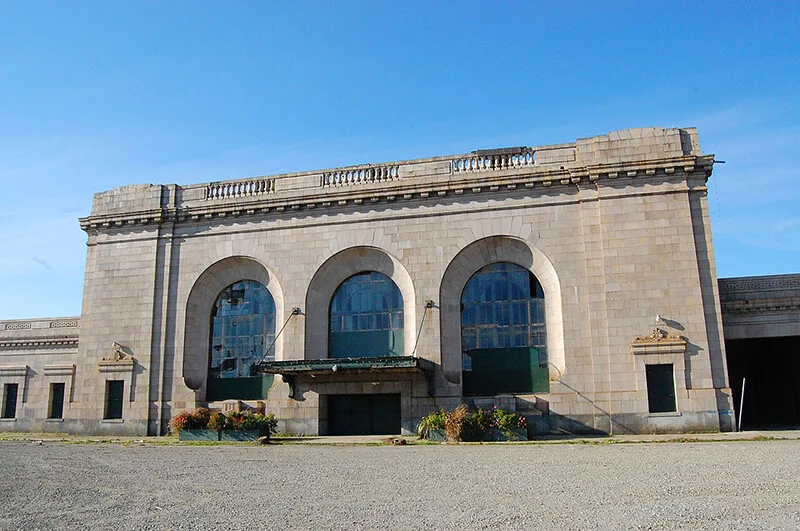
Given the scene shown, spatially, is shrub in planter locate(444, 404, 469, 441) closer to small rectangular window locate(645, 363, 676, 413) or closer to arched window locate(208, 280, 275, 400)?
small rectangular window locate(645, 363, 676, 413)

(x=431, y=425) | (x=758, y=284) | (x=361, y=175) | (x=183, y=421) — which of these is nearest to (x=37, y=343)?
(x=183, y=421)

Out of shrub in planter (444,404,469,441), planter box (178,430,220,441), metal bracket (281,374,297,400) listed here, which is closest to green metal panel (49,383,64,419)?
planter box (178,430,220,441)

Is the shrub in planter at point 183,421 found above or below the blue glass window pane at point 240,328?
below

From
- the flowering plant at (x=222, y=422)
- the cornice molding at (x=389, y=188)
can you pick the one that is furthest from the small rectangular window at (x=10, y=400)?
the flowering plant at (x=222, y=422)

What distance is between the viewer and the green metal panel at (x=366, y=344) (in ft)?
95.5

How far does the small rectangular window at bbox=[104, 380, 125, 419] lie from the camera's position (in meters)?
30.9

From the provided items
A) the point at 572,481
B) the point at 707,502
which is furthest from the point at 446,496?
the point at 707,502

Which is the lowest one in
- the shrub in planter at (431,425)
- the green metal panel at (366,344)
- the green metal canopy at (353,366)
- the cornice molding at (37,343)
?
the shrub in planter at (431,425)

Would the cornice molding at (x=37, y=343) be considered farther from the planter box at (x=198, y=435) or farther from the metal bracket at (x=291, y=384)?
the metal bracket at (x=291, y=384)

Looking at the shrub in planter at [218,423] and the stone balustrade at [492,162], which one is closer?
the shrub in planter at [218,423]

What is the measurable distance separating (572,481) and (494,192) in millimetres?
17342

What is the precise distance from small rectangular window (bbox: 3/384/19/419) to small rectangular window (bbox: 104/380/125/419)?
7208 millimetres

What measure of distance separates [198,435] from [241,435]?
71.9 inches

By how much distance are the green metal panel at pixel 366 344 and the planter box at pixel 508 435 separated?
20.2 feet
